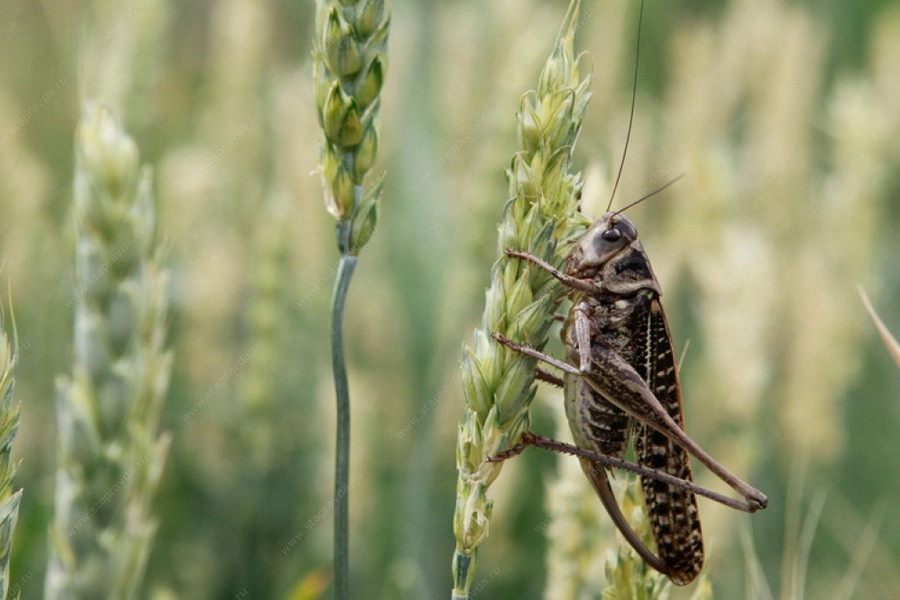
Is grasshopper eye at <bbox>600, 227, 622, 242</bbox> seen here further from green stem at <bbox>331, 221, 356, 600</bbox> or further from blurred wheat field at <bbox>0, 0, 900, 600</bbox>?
green stem at <bbox>331, 221, 356, 600</bbox>

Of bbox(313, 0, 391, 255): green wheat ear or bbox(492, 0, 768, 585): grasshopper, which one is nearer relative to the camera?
bbox(313, 0, 391, 255): green wheat ear

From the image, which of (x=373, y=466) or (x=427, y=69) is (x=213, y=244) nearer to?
(x=373, y=466)

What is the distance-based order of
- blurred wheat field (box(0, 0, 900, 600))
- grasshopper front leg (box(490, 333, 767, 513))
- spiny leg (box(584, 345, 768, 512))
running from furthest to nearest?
blurred wheat field (box(0, 0, 900, 600)), spiny leg (box(584, 345, 768, 512)), grasshopper front leg (box(490, 333, 767, 513))

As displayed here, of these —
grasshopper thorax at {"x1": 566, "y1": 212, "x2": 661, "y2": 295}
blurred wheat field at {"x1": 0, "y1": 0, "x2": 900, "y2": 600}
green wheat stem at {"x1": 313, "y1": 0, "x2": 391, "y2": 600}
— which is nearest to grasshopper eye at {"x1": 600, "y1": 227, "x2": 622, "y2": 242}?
grasshopper thorax at {"x1": 566, "y1": 212, "x2": 661, "y2": 295}

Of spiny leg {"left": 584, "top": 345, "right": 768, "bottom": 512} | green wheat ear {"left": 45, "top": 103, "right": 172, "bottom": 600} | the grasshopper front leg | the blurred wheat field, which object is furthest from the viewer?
the blurred wheat field

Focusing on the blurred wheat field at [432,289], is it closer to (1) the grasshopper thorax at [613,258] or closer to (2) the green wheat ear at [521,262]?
(1) the grasshopper thorax at [613,258]

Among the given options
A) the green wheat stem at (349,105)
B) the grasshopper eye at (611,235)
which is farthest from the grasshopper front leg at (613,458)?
the green wheat stem at (349,105)
